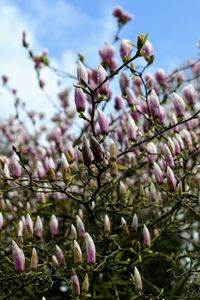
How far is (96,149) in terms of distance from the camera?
1.91m

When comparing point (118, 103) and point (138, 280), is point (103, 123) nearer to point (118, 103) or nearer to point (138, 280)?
point (138, 280)

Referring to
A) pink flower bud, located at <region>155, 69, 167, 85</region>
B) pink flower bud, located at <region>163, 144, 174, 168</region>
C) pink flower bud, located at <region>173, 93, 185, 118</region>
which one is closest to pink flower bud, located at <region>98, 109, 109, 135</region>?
pink flower bud, located at <region>163, 144, 174, 168</region>

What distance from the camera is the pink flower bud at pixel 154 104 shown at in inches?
94.6

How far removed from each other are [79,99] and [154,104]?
0.59 meters

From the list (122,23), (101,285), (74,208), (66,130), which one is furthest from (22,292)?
(66,130)

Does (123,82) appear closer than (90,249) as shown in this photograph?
No

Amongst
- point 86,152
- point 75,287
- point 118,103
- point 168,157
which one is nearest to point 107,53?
point 118,103

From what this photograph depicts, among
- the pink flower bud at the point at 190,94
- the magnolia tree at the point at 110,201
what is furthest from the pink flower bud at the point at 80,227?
the pink flower bud at the point at 190,94

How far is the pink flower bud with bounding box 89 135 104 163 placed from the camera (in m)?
1.89

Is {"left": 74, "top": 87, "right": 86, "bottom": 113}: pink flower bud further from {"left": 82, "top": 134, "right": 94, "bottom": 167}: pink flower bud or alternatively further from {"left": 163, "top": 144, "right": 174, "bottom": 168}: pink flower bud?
{"left": 163, "top": 144, "right": 174, "bottom": 168}: pink flower bud

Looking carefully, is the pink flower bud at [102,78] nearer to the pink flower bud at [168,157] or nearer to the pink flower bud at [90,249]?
the pink flower bud at [168,157]

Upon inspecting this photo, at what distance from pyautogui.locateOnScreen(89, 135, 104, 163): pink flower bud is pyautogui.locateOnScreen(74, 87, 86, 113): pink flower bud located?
19cm

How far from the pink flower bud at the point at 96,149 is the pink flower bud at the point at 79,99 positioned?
7.4 inches

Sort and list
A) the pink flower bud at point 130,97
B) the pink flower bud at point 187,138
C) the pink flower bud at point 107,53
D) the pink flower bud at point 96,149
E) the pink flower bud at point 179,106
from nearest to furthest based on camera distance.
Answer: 1. the pink flower bud at point 96,149
2. the pink flower bud at point 179,106
3. the pink flower bud at point 130,97
4. the pink flower bud at point 187,138
5. the pink flower bud at point 107,53
